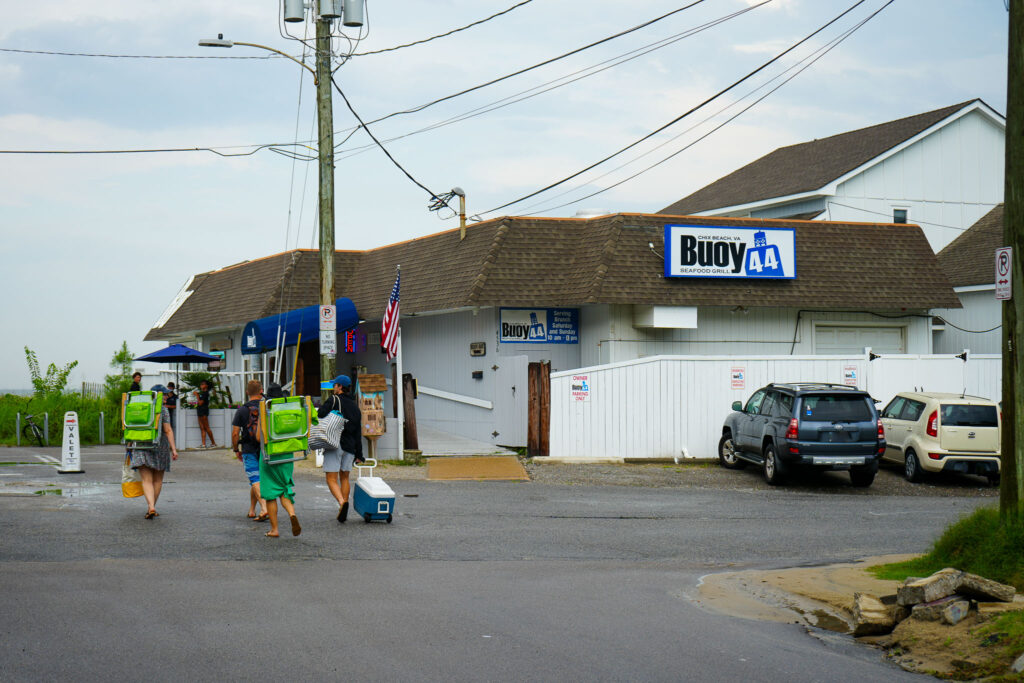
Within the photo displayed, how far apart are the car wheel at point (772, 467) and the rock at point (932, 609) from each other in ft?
34.7

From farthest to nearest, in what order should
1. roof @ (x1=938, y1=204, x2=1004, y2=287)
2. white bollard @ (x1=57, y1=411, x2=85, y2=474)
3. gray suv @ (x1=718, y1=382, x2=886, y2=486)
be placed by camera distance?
roof @ (x1=938, y1=204, x2=1004, y2=287), white bollard @ (x1=57, y1=411, x2=85, y2=474), gray suv @ (x1=718, y1=382, x2=886, y2=486)

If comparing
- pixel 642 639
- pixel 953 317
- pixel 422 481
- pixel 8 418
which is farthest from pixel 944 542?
pixel 8 418

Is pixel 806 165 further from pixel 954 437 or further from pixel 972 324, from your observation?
pixel 954 437

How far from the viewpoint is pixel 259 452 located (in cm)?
1323

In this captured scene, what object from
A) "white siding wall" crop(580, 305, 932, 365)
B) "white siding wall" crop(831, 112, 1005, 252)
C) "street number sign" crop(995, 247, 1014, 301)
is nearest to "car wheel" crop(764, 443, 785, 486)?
"white siding wall" crop(580, 305, 932, 365)

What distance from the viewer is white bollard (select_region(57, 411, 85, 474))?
1988 cm

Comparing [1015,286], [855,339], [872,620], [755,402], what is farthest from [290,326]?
[872,620]

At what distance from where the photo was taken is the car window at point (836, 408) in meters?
18.6

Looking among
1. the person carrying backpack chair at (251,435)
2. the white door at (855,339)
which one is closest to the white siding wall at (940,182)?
the white door at (855,339)

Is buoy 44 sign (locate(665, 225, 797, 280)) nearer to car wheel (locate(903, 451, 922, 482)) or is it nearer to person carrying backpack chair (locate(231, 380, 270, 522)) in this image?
car wheel (locate(903, 451, 922, 482))

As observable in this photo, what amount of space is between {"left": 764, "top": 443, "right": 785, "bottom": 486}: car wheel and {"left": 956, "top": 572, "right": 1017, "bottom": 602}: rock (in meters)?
10.6

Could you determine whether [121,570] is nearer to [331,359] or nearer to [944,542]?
[944,542]

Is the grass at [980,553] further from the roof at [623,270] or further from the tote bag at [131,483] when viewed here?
the roof at [623,270]

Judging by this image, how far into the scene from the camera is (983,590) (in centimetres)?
821
